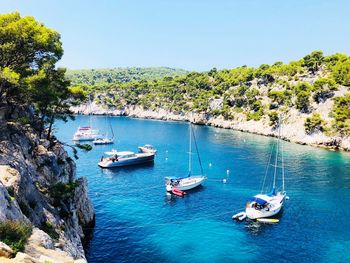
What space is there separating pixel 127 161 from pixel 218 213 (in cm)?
3607

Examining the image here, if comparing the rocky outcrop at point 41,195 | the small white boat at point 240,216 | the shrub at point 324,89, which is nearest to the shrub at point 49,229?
the rocky outcrop at point 41,195

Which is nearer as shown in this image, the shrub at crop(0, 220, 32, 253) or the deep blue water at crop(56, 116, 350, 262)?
the shrub at crop(0, 220, 32, 253)

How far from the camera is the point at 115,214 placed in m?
51.2

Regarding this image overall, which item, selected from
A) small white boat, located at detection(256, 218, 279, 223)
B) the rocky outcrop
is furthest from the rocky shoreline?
the rocky outcrop

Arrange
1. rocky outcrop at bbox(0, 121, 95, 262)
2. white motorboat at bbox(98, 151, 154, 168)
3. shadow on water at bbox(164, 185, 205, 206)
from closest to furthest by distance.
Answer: rocky outcrop at bbox(0, 121, 95, 262), shadow on water at bbox(164, 185, 205, 206), white motorboat at bbox(98, 151, 154, 168)

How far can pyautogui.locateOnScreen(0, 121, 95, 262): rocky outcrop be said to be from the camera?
872 inches

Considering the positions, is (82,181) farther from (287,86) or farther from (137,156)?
(287,86)

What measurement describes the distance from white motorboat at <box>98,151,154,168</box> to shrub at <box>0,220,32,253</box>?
199 ft

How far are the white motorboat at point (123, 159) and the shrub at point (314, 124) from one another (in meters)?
60.9

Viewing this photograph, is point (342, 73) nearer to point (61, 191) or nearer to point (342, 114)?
point (342, 114)

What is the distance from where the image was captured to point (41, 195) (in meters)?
32.5

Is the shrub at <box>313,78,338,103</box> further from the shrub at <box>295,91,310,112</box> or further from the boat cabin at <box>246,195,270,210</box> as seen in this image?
the boat cabin at <box>246,195,270,210</box>

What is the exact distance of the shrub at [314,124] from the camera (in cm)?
11544

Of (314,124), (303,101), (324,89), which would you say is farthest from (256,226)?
(324,89)
